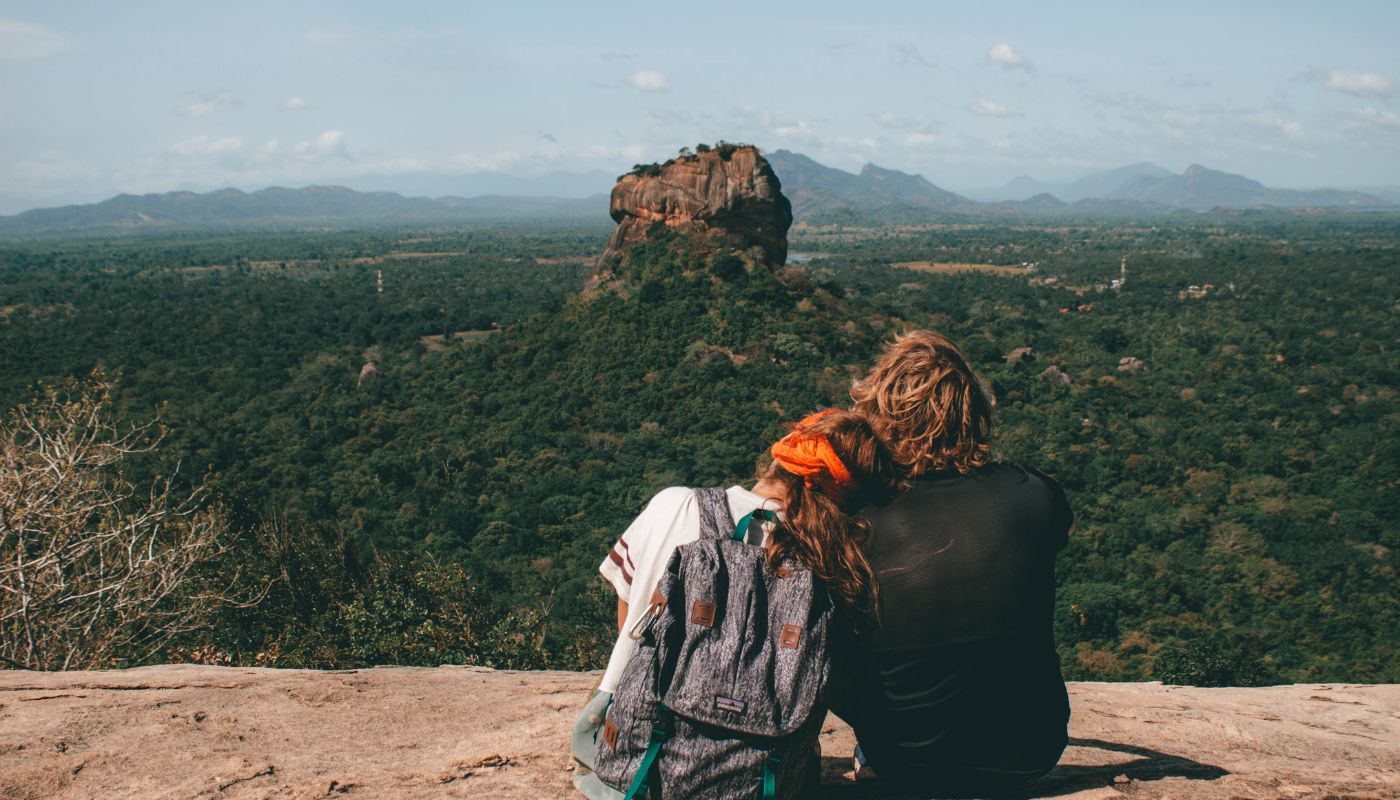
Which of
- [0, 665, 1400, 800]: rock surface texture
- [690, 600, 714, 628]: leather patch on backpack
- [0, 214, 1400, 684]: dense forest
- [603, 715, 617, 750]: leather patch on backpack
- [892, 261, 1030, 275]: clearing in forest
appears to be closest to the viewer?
[690, 600, 714, 628]: leather patch on backpack

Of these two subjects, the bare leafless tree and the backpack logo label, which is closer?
the backpack logo label

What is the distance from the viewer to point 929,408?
281cm

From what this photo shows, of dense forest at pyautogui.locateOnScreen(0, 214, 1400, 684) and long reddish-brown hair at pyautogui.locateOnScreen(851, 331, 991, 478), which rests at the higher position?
long reddish-brown hair at pyautogui.locateOnScreen(851, 331, 991, 478)

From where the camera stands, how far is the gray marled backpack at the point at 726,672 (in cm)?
258

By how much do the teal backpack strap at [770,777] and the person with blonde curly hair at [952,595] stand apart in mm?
352

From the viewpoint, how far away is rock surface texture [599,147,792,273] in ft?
110

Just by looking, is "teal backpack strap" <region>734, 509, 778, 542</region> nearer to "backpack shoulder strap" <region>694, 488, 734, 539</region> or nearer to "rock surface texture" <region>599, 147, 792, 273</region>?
"backpack shoulder strap" <region>694, 488, 734, 539</region>

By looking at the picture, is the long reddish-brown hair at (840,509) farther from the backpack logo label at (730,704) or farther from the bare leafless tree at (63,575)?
the bare leafless tree at (63,575)

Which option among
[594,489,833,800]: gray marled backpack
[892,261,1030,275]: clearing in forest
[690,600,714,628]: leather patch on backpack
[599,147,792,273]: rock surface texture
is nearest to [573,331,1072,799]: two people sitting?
[594,489,833,800]: gray marled backpack

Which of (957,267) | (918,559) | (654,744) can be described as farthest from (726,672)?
(957,267)

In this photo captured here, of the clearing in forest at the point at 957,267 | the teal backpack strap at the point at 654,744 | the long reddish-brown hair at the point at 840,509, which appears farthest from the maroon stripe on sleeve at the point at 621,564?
the clearing in forest at the point at 957,267

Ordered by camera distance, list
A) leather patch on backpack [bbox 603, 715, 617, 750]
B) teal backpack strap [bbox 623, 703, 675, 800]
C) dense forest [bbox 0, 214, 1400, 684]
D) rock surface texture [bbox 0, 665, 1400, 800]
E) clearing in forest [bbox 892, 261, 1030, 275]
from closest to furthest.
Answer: teal backpack strap [bbox 623, 703, 675, 800] < leather patch on backpack [bbox 603, 715, 617, 750] < rock surface texture [bbox 0, 665, 1400, 800] < dense forest [bbox 0, 214, 1400, 684] < clearing in forest [bbox 892, 261, 1030, 275]

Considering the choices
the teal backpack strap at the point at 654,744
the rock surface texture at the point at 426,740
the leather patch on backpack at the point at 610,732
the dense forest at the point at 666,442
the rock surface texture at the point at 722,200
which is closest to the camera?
the teal backpack strap at the point at 654,744

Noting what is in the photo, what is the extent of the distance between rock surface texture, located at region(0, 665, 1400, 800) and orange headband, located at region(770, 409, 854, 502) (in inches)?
56.7
